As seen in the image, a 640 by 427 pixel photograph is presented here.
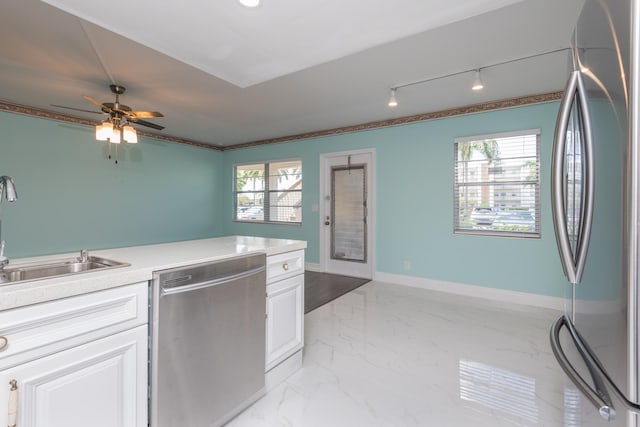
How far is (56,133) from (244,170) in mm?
3050

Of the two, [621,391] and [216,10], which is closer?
[621,391]

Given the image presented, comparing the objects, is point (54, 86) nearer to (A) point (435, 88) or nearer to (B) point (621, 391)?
(A) point (435, 88)

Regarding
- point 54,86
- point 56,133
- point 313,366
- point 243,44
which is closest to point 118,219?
point 56,133

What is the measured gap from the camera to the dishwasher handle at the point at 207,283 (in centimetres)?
128

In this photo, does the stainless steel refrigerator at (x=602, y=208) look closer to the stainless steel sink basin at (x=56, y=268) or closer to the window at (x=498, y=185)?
the stainless steel sink basin at (x=56, y=268)

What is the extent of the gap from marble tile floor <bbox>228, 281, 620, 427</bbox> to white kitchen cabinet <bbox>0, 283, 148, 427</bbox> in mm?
709

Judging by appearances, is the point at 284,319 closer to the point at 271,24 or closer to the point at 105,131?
the point at 271,24

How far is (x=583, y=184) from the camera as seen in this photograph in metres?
0.92

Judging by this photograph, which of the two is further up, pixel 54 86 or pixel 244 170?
pixel 54 86

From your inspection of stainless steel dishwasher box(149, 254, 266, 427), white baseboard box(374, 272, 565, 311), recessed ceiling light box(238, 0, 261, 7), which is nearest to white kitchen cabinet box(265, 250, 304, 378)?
stainless steel dishwasher box(149, 254, 266, 427)

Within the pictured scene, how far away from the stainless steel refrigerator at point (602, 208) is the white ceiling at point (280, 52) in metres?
1.26

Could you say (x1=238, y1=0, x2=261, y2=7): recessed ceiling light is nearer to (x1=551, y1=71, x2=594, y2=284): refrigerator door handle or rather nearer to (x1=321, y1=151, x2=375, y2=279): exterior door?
(x1=551, y1=71, x2=594, y2=284): refrigerator door handle

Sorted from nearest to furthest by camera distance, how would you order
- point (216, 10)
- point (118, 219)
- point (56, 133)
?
point (216, 10)
point (56, 133)
point (118, 219)

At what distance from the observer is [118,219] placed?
4.87m
